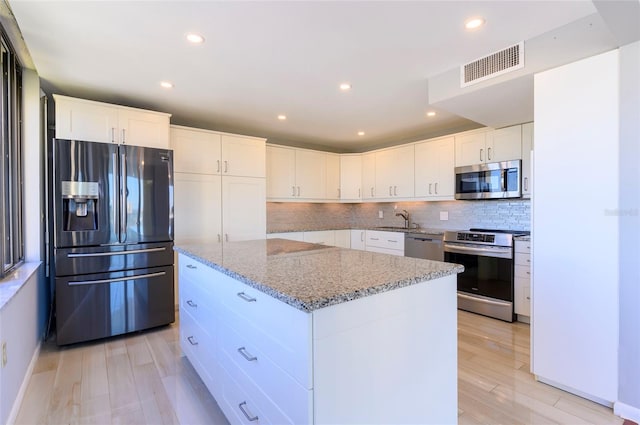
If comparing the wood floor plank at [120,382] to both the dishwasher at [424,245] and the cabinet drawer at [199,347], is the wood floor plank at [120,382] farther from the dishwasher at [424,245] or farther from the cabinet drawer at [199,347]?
the dishwasher at [424,245]

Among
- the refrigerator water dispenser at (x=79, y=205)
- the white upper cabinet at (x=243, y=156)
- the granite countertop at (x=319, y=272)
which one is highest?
the white upper cabinet at (x=243, y=156)

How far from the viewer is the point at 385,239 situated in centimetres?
460

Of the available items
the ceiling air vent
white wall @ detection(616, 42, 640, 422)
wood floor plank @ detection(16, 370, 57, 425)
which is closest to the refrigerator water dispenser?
wood floor plank @ detection(16, 370, 57, 425)

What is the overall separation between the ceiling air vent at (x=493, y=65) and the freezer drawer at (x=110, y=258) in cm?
304

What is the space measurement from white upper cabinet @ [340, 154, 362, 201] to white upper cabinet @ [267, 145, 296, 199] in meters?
0.96

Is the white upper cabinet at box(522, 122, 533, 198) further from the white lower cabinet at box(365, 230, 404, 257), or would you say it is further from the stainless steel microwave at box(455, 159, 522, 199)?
the white lower cabinet at box(365, 230, 404, 257)

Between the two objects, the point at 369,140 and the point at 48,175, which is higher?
the point at 369,140

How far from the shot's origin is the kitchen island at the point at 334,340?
3.60ft

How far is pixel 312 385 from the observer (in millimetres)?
1062

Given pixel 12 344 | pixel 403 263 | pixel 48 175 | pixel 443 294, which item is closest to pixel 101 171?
pixel 48 175

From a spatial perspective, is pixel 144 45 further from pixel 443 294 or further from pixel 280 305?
pixel 443 294

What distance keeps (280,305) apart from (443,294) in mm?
804

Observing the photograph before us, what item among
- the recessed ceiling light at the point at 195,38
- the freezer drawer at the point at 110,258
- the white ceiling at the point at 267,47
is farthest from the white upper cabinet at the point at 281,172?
the recessed ceiling light at the point at 195,38

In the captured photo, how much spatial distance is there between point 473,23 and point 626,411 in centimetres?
240
